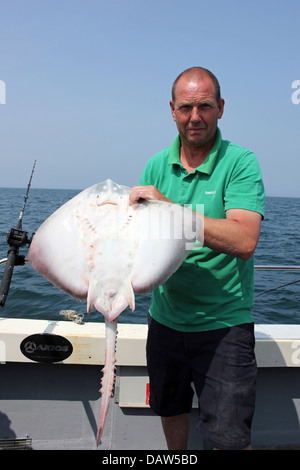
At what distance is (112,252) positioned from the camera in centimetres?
136

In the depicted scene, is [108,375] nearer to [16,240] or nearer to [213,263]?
[213,263]

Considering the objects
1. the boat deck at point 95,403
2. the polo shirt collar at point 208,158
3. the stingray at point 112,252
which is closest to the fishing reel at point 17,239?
the boat deck at point 95,403

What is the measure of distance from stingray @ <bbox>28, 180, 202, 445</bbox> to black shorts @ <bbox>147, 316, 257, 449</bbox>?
0.59 meters

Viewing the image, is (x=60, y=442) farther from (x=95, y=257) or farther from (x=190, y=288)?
(x=95, y=257)

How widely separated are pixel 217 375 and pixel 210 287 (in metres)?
0.40

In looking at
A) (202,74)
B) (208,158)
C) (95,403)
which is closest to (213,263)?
(208,158)

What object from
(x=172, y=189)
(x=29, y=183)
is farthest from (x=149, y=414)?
(x=29, y=183)

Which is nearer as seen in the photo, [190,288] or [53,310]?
[190,288]

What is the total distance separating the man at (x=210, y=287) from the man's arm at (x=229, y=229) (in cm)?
1

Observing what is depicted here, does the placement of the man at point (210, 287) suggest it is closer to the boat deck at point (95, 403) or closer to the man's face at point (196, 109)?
the man's face at point (196, 109)

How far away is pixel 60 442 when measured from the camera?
8.14ft

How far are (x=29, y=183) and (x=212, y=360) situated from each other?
2.14 meters

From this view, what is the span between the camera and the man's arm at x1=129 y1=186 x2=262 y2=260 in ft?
4.60
